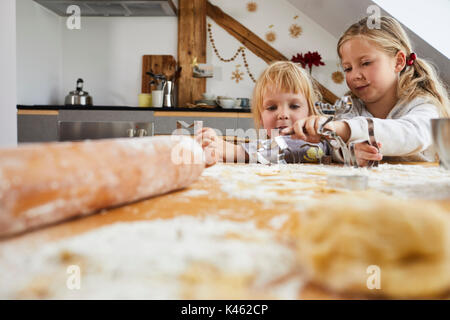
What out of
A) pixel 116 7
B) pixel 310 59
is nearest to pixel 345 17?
pixel 310 59

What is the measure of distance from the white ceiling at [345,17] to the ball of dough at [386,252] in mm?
2551

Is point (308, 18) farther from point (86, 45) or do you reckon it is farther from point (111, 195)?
point (111, 195)

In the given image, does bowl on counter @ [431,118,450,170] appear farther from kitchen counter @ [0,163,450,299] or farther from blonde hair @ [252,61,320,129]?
blonde hair @ [252,61,320,129]

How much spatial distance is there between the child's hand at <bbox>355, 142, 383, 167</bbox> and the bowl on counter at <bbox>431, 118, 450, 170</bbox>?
0.41 meters

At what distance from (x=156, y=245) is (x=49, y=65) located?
3980mm

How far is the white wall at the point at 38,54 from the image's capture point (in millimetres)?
3150

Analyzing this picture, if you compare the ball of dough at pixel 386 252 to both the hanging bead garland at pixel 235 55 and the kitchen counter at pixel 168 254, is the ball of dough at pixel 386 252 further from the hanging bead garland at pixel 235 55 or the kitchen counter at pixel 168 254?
the hanging bead garland at pixel 235 55

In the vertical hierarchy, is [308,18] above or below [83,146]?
above

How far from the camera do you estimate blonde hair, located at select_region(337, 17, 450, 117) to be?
136 centimetres

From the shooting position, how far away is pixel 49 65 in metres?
3.58
